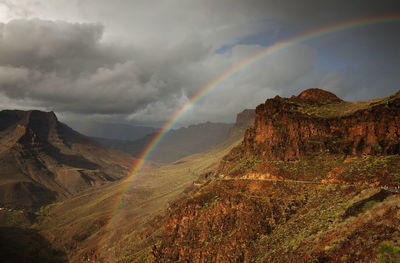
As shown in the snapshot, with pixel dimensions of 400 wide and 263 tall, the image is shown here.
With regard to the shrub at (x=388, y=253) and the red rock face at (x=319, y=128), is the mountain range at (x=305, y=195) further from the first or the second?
the red rock face at (x=319, y=128)

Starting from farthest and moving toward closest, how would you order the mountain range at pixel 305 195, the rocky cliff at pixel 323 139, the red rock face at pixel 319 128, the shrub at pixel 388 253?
the red rock face at pixel 319 128
the rocky cliff at pixel 323 139
the mountain range at pixel 305 195
the shrub at pixel 388 253

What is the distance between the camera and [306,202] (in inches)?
1987

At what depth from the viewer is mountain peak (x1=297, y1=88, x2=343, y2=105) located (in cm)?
8194

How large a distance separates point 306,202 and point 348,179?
387 inches

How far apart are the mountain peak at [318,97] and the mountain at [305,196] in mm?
1072

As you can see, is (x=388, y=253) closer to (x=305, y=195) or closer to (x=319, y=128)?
(x=305, y=195)

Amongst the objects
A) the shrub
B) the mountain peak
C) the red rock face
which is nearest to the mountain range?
the shrub

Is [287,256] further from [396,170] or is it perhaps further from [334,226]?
[396,170]

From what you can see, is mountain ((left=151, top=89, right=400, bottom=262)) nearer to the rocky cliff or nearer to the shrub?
the shrub

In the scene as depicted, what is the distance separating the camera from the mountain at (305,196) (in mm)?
30422

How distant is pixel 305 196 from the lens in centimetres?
5200

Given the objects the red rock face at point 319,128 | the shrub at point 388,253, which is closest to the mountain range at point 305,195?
the shrub at point 388,253

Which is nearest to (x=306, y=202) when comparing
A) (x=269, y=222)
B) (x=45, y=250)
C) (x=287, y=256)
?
(x=269, y=222)

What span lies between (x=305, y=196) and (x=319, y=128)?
22279 millimetres
